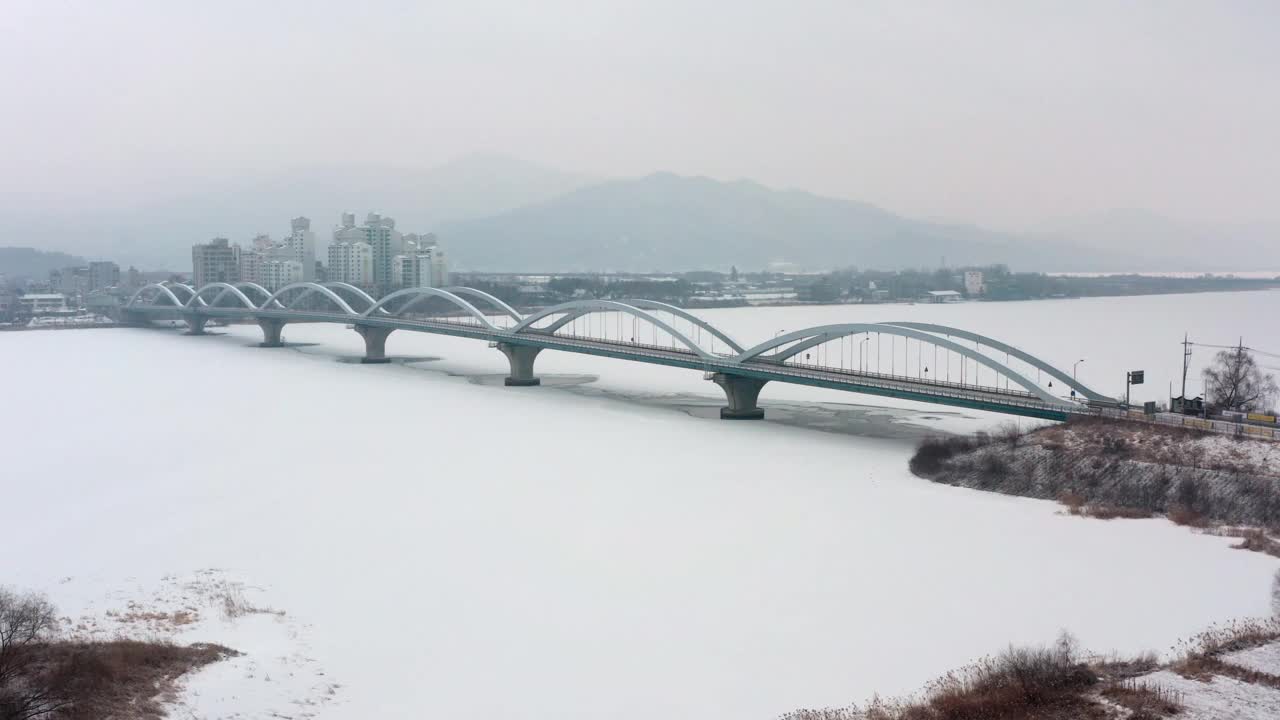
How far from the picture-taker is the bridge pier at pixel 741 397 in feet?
107

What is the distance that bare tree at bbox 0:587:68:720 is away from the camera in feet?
31.2

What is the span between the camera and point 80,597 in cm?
1476

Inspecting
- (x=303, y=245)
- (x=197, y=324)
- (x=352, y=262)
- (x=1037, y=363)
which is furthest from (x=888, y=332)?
(x=303, y=245)

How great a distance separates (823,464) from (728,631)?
1163 centimetres

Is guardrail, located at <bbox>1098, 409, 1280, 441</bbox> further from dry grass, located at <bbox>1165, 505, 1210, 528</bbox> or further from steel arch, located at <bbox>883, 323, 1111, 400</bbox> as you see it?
dry grass, located at <bbox>1165, 505, 1210, 528</bbox>

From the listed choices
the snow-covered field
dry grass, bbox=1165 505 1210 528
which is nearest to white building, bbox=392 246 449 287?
the snow-covered field

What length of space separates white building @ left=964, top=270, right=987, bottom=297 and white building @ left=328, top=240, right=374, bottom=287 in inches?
2876

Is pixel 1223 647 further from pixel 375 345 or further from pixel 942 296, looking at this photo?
pixel 942 296

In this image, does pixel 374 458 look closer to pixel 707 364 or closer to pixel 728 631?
pixel 707 364

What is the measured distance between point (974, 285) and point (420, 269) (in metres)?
68.3

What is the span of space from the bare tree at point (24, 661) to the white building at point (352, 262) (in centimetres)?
11519

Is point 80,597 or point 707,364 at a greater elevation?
point 707,364

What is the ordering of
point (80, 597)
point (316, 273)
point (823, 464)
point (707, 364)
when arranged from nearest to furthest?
point (80, 597) → point (823, 464) → point (707, 364) → point (316, 273)

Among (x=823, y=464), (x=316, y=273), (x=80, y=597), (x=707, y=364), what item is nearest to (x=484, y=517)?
(x=80, y=597)
